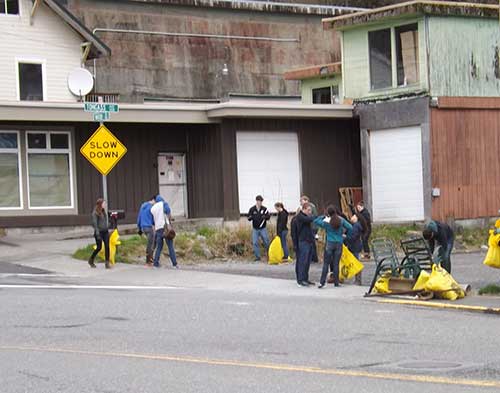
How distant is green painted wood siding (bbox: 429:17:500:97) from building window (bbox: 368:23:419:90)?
2.11 ft

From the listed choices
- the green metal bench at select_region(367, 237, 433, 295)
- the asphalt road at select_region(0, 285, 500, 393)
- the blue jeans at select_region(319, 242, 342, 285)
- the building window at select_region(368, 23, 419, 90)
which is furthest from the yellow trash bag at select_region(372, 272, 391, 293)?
the building window at select_region(368, 23, 419, 90)

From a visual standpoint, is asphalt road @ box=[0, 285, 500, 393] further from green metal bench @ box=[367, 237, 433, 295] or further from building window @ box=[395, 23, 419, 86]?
building window @ box=[395, 23, 419, 86]

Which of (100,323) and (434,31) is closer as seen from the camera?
(100,323)

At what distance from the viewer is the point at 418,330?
39.9 feet

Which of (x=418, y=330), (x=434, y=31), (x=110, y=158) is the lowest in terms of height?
(x=418, y=330)

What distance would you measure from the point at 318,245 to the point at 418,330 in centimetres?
1141

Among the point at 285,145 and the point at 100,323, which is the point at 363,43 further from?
the point at 100,323

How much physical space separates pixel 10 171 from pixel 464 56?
14.2 m

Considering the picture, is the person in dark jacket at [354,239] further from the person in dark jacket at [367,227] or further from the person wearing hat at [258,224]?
the person wearing hat at [258,224]

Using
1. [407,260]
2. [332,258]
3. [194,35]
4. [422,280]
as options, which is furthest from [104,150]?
[194,35]

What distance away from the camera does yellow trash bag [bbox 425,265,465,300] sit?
15305mm

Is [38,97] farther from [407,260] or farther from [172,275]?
[407,260]

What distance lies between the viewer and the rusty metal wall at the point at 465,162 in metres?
27.1

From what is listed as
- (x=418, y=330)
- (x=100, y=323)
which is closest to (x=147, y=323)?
(x=100, y=323)
